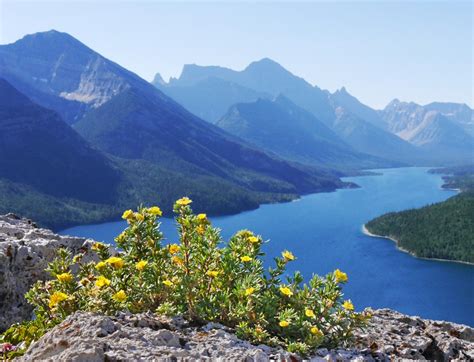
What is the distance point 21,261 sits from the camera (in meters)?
13.7

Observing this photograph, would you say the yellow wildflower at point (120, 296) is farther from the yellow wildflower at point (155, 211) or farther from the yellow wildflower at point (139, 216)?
the yellow wildflower at point (155, 211)

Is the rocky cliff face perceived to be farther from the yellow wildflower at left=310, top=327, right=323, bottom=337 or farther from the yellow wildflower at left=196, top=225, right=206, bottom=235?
the yellow wildflower at left=196, top=225, right=206, bottom=235

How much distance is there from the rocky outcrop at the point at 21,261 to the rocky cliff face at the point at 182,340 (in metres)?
0.03

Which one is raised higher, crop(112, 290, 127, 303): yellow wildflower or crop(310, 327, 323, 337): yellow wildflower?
crop(310, 327, 323, 337): yellow wildflower

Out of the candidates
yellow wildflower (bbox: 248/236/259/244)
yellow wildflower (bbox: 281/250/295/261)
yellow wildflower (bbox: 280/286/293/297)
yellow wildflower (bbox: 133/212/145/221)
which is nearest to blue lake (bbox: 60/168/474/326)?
yellow wildflower (bbox: 133/212/145/221)

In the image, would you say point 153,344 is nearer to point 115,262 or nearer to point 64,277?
point 115,262

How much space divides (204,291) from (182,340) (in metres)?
1.33

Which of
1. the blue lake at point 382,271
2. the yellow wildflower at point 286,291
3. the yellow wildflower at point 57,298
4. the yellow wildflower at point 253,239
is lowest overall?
the blue lake at point 382,271

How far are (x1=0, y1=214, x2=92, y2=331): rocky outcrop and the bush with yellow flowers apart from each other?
3233mm

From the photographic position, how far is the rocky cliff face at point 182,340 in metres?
7.45

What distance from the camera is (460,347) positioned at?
35.6 ft

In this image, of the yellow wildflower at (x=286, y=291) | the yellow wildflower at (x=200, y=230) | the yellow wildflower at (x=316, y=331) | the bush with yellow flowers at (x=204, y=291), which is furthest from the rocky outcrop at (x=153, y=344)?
the yellow wildflower at (x=200, y=230)

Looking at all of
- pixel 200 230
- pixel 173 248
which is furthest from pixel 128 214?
pixel 200 230

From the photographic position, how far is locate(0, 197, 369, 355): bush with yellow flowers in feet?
28.6
